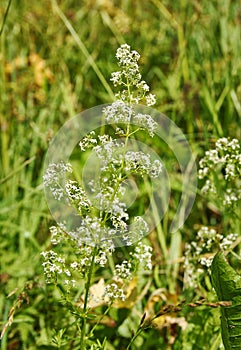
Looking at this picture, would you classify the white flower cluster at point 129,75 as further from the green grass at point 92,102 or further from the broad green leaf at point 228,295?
the green grass at point 92,102

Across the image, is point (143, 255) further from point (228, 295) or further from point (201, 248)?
point (201, 248)

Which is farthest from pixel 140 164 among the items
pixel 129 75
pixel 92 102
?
pixel 92 102

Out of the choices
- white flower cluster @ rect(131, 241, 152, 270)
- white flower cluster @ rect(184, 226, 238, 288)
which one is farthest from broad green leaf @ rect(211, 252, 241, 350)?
white flower cluster @ rect(184, 226, 238, 288)

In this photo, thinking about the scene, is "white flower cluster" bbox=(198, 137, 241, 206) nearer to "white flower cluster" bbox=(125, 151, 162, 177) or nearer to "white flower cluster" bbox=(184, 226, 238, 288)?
"white flower cluster" bbox=(184, 226, 238, 288)

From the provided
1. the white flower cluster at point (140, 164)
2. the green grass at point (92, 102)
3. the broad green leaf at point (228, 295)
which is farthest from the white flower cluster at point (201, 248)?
the white flower cluster at point (140, 164)

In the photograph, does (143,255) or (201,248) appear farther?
(201,248)

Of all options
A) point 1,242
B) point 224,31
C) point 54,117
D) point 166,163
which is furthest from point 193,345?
point 224,31
